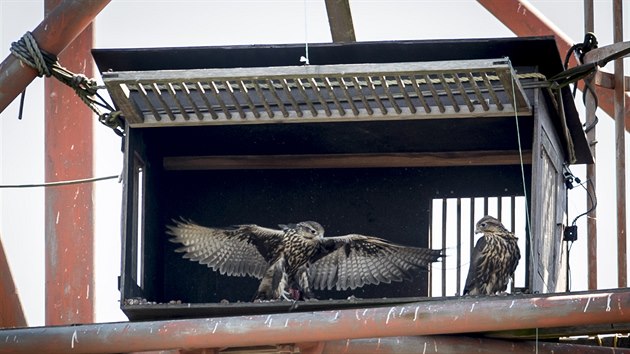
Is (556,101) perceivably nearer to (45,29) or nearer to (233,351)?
(233,351)

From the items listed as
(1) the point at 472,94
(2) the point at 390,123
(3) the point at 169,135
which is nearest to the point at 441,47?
(1) the point at 472,94

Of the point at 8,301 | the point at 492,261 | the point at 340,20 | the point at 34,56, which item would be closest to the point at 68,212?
the point at 8,301

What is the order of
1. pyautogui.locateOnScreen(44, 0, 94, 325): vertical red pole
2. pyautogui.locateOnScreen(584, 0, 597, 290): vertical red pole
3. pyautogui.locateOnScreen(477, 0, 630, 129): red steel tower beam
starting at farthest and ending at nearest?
pyautogui.locateOnScreen(477, 0, 630, 129): red steel tower beam < pyautogui.locateOnScreen(44, 0, 94, 325): vertical red pole < pyautogui.locateOnScreen(584, 0, 597, 290): vertical red pole

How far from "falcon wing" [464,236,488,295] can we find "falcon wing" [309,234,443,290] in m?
0.27

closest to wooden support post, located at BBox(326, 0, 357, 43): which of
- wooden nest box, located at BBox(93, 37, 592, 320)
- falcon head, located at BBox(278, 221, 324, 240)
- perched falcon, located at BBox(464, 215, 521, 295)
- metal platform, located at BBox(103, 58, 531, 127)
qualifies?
wooden nest box, located at BBox(93, 37, 592, 320)

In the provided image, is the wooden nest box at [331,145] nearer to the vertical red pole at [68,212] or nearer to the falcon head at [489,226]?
the falcon head at [489,226]

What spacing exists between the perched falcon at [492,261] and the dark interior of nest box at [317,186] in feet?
1.98

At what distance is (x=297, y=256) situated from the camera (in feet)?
37.6

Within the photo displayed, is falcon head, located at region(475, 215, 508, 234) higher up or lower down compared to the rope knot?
lower down

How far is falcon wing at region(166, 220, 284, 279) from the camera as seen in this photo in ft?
37.7

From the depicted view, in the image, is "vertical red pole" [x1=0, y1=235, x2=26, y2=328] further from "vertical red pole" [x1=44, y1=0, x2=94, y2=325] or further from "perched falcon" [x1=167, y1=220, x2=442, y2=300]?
"perched falcon" [x1=167, y1=220, x2=442, y2=300]

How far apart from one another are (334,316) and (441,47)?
5.48 ft

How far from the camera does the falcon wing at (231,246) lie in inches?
452

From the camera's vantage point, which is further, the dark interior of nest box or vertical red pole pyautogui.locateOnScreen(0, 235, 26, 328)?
vertical red pole pyautogui.locateOnScreen(0, 235, 26, 328)
